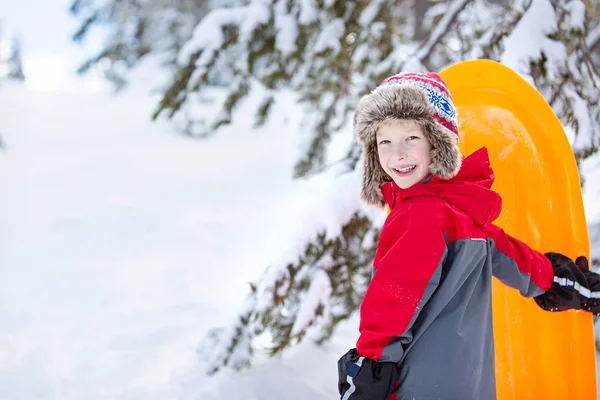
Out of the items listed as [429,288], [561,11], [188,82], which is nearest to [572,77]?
[561,11]

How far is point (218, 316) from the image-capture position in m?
3.93

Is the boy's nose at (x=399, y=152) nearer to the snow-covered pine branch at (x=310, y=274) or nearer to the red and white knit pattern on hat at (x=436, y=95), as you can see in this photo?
the red and white knit pattern on hat at (x=436, y=95)

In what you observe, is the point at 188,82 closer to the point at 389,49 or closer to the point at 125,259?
the point at 389,49

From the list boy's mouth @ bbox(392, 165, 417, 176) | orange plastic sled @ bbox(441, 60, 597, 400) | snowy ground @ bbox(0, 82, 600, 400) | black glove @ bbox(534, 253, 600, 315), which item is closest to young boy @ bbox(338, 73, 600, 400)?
boy's mouth @ bbox(392, 165, 417, 176)

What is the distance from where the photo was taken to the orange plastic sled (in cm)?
223

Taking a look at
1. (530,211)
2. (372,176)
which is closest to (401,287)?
(372,176)

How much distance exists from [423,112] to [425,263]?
1.47 ft

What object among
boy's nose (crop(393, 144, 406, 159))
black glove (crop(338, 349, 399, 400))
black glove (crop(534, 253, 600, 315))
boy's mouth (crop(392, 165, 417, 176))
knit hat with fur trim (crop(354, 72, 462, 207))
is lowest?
black glove (crop(338, 349, 399, 400))

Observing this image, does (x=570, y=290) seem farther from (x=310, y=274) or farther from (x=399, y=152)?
(x=310, y=274)

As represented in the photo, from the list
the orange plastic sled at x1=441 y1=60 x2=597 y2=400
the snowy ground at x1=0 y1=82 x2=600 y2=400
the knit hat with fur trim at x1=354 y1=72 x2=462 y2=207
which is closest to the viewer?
the knit hat with fur trim at x1=354 y1=72 x2=462 y2=207

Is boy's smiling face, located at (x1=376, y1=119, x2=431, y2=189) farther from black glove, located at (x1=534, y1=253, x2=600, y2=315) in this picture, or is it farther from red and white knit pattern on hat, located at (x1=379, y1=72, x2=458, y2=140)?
black glove, located at (x1=534, y1=253, x2=600, y2=315)

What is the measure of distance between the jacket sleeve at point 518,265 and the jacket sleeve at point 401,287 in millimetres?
404

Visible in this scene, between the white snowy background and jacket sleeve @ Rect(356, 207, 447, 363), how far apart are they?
1.36m

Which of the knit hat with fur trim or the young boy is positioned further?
Answer: the knit hat with fur trim
